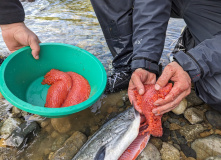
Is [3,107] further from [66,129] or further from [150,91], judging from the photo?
[150,91]

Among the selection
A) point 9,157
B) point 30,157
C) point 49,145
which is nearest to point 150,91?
point 49,145

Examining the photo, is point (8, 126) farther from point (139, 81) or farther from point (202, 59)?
point (202, 59)

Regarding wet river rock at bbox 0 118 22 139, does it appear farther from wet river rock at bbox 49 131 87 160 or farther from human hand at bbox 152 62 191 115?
human hand at bbox 152 62 191 115

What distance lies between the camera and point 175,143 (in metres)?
2.26

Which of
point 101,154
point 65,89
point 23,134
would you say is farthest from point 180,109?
point 23,134

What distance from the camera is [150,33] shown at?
2127 mm

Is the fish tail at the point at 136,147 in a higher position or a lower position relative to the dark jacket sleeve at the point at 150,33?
lower

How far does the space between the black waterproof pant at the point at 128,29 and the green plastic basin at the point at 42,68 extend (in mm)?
611

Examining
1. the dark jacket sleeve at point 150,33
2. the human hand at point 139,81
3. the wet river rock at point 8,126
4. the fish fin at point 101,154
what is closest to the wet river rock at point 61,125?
the wet river rock at point 8,126

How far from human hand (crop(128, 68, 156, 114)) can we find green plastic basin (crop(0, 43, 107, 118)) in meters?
0.39

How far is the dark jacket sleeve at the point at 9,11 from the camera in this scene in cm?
237

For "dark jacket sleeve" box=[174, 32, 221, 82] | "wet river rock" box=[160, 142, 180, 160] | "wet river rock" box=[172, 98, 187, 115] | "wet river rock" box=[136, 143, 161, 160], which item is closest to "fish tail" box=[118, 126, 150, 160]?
"wet river rock" box=[136, 143, 161, 160]

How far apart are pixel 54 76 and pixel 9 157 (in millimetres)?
1235

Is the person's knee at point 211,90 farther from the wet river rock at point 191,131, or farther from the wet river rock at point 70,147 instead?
the wet river rock at point 70,147
